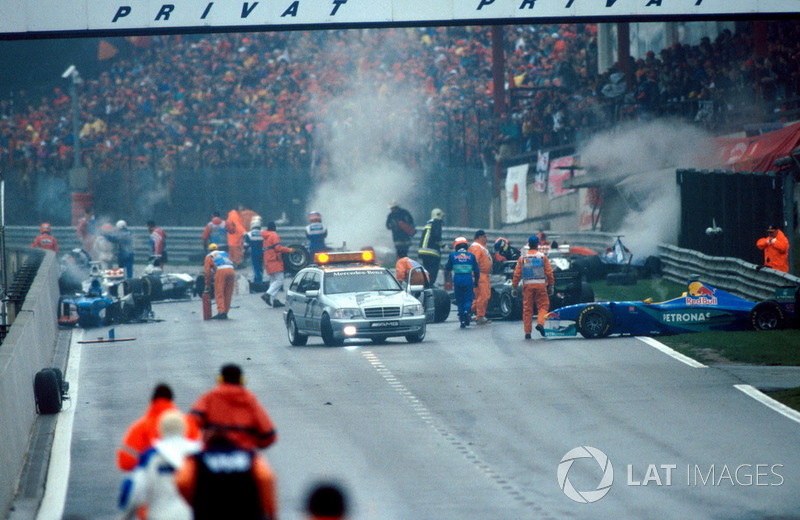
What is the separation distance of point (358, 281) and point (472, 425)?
24.9 feet

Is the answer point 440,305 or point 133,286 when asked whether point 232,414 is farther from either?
point 133,286

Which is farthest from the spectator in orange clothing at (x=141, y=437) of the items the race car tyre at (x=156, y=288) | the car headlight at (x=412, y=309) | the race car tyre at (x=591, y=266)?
the race car tyre at (x=156, y=288)

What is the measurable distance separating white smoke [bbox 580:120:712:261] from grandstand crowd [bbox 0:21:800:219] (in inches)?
20.0

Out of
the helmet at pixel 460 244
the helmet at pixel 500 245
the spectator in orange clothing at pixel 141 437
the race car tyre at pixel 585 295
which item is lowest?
the race car tyre at pixel 585 295

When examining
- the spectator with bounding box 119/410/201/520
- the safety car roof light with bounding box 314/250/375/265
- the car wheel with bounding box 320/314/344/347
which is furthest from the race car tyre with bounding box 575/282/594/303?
the spectator with bounding box 119/410/201/520

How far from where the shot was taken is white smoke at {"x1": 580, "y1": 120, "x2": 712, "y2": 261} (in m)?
28.9

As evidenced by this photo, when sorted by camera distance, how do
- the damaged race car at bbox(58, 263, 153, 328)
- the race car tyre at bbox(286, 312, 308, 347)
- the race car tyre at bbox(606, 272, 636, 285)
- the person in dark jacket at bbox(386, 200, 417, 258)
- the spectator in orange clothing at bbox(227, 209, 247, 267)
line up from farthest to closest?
the spectator in orange clothing at bbox(227, 209, 247, 267) < the person in dark jacket at bbox(386, 200, 417, 258) < the race car tyre at bbox(606, 272, 636, 285) < the damaged race car at bbox(58, 263, 153, 328) < the race car tyre at bbox(286, 312, 308, 347)

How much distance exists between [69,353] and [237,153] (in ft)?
68.3

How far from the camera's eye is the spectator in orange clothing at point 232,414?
734 cm

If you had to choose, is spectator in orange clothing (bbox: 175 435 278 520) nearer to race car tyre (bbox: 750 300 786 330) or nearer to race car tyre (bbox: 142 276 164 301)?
race car tyre (bbox: 750 300 786 330)

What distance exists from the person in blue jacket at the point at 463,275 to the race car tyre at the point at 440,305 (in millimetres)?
1250

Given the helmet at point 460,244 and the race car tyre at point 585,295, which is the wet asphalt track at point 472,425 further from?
the race car tyre at point 585,295

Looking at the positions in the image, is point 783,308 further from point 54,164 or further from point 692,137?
point 54,164

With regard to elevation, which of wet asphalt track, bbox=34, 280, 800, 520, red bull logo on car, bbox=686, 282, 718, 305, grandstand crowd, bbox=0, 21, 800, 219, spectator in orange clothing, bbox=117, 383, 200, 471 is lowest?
wet asphalt track, bbox=34, 280, 800, 520
